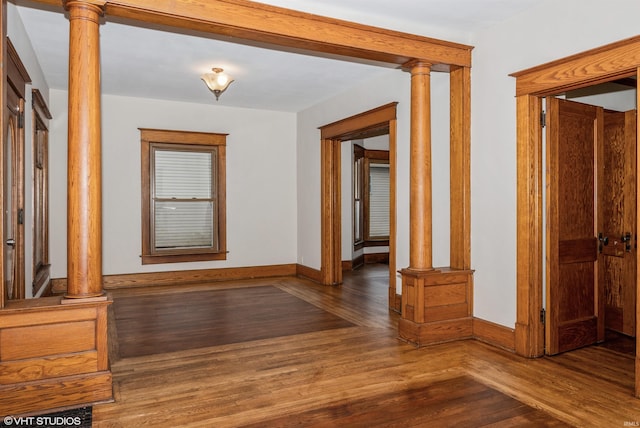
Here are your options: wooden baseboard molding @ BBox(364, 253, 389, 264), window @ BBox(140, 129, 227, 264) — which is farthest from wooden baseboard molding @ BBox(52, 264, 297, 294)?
wooden baseboard molding @ BBox(364, 253, 389, 264)

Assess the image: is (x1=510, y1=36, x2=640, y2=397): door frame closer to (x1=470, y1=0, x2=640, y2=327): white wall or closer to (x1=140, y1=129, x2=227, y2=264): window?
(x1=470, y1=0, x2=640, y2=327): white wall

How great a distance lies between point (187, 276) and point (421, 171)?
4472mm

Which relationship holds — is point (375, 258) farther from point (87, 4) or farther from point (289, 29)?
point (87, 4)

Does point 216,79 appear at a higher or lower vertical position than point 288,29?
higher

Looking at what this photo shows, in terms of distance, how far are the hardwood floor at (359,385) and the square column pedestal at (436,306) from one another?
0.37ft

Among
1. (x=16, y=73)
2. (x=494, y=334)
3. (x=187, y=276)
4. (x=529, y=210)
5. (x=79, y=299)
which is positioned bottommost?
(x=494, y=334)

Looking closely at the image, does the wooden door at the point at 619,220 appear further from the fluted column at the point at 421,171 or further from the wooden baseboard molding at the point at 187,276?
the wooden baseboard molding at the point at 187,276

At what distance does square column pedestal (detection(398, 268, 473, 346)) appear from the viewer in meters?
4.02

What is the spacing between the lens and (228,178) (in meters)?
7.61

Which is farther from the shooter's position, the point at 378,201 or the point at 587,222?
the point at 378,201

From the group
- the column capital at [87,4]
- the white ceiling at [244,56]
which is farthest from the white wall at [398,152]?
the column capital at [87,4]

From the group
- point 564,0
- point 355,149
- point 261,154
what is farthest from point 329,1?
point 355,149

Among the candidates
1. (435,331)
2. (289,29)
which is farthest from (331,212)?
(289,29)

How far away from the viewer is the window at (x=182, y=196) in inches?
278
